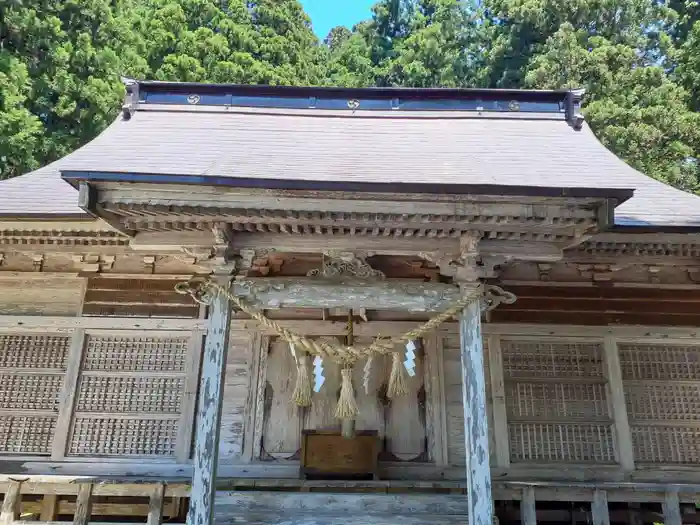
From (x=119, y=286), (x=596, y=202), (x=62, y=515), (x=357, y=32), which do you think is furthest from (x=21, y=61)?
(x=357, y=32)

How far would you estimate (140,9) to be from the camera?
1952 centimetres

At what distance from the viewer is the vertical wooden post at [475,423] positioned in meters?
4.57

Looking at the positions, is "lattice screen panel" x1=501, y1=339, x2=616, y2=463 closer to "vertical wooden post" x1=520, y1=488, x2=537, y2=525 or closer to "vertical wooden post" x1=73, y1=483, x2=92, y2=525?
"vertical wooden post" x1=520, y1=488, x2=537, y2=525

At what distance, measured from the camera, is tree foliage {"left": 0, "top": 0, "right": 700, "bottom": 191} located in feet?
44.9

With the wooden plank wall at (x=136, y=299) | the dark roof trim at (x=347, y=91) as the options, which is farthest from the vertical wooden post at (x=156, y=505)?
the dark roof trim at (x=347, y=91)

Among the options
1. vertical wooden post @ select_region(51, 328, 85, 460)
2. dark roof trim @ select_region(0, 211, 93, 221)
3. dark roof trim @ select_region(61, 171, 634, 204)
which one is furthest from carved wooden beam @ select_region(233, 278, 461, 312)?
vertical wooden post @ select_region(51, 328, 85, 460)

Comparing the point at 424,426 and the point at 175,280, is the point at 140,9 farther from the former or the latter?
the point at 424,426

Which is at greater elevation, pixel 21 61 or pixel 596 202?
pixel 21 61

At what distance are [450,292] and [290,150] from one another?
250 centimetres

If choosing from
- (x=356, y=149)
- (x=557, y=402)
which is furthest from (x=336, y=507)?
(x=356, y=149)

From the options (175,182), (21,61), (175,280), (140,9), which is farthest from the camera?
(140,9)

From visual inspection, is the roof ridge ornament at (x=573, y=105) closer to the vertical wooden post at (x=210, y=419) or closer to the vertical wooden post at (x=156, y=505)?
the vertical wooden post at (x=210, y=419)

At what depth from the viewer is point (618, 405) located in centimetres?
630

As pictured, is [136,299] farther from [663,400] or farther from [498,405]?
[663,400]
